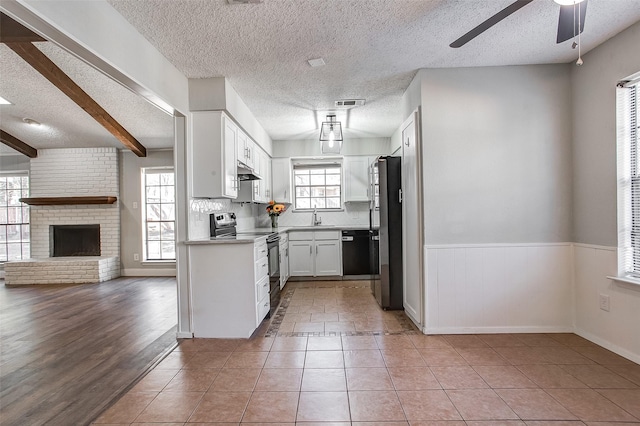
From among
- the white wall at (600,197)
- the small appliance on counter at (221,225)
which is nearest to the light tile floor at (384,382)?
the white wall at (600,197)

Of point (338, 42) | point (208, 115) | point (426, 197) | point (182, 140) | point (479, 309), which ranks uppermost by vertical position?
point (338, 42)

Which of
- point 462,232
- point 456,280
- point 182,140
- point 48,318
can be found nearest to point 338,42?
point 182,140

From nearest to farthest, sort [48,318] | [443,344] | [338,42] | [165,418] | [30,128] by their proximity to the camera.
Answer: [165,418]
[338,42]
[443,344]
[48,318]
[30,128]

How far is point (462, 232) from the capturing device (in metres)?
3.21

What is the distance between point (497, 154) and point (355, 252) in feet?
9.82

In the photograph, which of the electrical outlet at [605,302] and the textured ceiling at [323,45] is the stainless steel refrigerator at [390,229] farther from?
the electrical outlet at [605,302]

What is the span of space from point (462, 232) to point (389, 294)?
121 centimetres

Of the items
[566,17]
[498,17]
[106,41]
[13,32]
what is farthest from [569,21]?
[13,32]

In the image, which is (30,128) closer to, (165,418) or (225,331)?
(225,331)

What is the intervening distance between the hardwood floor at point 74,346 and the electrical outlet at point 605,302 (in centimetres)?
373

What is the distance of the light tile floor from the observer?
1934 mm

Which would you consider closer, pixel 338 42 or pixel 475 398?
pixel 475 398

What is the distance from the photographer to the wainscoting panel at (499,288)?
3.17 m

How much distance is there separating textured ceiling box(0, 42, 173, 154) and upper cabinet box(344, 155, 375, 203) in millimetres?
3068
